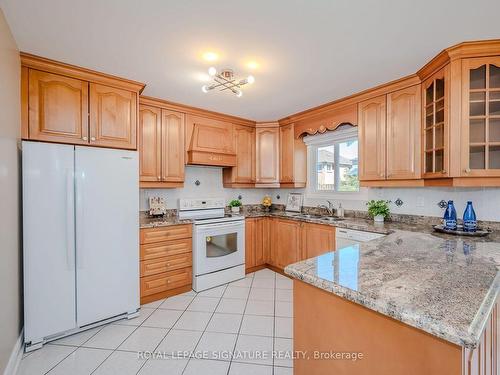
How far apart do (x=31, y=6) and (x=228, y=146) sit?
245cm

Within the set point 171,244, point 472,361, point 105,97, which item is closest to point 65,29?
point 105,97

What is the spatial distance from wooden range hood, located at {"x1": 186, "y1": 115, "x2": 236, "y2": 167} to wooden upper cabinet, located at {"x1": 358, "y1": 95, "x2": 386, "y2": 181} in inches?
70.2

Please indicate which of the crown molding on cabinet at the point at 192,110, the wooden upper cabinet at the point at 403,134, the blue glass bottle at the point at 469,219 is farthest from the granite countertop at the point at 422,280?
the crown molding on cabinet at the point at 192,110

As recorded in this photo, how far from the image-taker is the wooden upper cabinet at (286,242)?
3305mm

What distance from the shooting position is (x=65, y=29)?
163cm

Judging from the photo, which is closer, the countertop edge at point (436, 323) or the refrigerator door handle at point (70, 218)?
the countertop edge at point (436, 323)

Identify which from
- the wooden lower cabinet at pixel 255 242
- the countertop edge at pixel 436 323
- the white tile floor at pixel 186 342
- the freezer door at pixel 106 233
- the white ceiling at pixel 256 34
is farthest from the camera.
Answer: the wooden lower cabinet at pixel 255 242

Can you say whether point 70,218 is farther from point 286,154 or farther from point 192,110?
point 286,154

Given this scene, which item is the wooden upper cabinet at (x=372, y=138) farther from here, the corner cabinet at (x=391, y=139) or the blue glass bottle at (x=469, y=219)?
the blue glass bottle at (x=469, y=219)

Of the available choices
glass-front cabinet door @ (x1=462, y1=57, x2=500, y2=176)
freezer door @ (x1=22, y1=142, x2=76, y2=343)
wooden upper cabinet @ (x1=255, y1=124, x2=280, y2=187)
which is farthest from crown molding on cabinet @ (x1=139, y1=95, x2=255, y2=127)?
glass-front cabinet door @ (x1=462, y1=57, x2=500, y2=176)

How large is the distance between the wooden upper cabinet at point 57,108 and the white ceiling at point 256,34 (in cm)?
21

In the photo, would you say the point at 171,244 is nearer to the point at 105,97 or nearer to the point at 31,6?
the point at 105,97

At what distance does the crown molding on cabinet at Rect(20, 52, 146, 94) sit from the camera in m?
1.98

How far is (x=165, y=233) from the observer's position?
2766 mm
